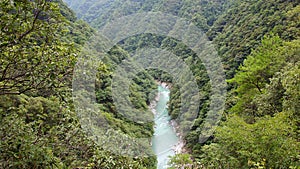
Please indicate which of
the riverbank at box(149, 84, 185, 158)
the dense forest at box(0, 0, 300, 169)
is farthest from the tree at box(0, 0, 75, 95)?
the riverbank at box(149, 84, 185, 158)

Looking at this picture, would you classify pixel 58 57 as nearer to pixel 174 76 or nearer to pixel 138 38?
pixel 174 76

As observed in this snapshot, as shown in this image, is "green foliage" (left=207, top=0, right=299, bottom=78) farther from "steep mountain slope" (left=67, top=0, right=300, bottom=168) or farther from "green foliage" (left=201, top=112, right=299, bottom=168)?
"green foliage" (left=201, top=112, right=299, bottom=168)

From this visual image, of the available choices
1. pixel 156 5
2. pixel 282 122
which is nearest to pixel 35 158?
pixel 282 122

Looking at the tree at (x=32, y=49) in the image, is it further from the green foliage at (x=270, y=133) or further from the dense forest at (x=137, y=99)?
the green foliage at (x=270, y=133)

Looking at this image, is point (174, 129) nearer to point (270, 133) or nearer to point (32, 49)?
point (270, 133)

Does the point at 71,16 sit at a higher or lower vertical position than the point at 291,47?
higher

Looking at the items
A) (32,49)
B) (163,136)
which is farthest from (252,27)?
(32,49)

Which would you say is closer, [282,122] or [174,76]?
[282,122]
